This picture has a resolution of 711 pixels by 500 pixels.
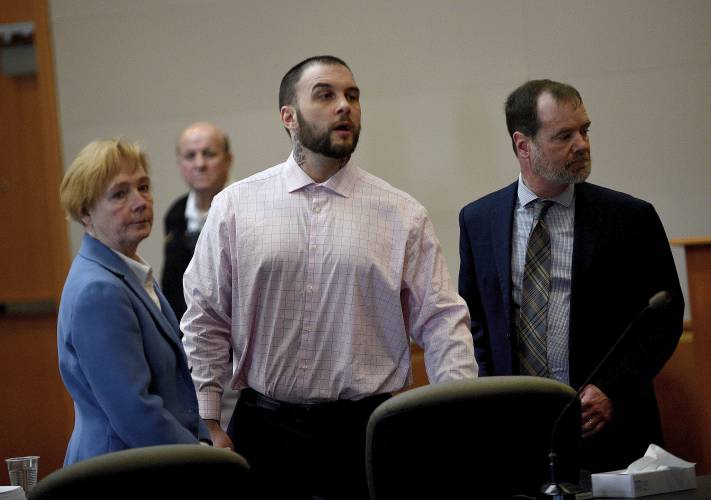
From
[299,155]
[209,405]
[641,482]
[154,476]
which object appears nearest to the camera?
[154,476]

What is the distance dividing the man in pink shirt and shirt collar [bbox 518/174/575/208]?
482 millimetres

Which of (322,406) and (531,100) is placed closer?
(322,406)

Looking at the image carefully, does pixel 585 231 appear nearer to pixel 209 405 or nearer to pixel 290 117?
→ pixel 290 117

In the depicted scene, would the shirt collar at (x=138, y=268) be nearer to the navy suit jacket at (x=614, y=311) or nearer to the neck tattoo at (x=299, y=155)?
the neck tattoo at (x=299, y=155)

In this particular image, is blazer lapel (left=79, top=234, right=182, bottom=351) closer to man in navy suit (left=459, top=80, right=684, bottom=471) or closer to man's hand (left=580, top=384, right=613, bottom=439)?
man in navy suit (left=459, top=80, right=684, bottom=471)

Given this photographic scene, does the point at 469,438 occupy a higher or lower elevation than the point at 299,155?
lower

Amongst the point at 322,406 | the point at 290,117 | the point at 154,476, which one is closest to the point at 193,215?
the point at 290,117

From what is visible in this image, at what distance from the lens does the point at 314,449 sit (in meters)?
2.97

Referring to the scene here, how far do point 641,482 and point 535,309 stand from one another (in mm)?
1203

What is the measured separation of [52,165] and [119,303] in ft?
11.4

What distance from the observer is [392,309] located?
10.1 feet

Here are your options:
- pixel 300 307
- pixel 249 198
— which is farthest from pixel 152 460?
pixel 249 198

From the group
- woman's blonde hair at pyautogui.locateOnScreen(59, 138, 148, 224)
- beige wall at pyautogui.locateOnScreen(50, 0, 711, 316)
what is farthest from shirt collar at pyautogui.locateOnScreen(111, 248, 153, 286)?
beige wall at pyautogui.locateOnScreen(50, 0, 711, 316)

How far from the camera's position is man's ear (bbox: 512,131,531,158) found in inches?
138
